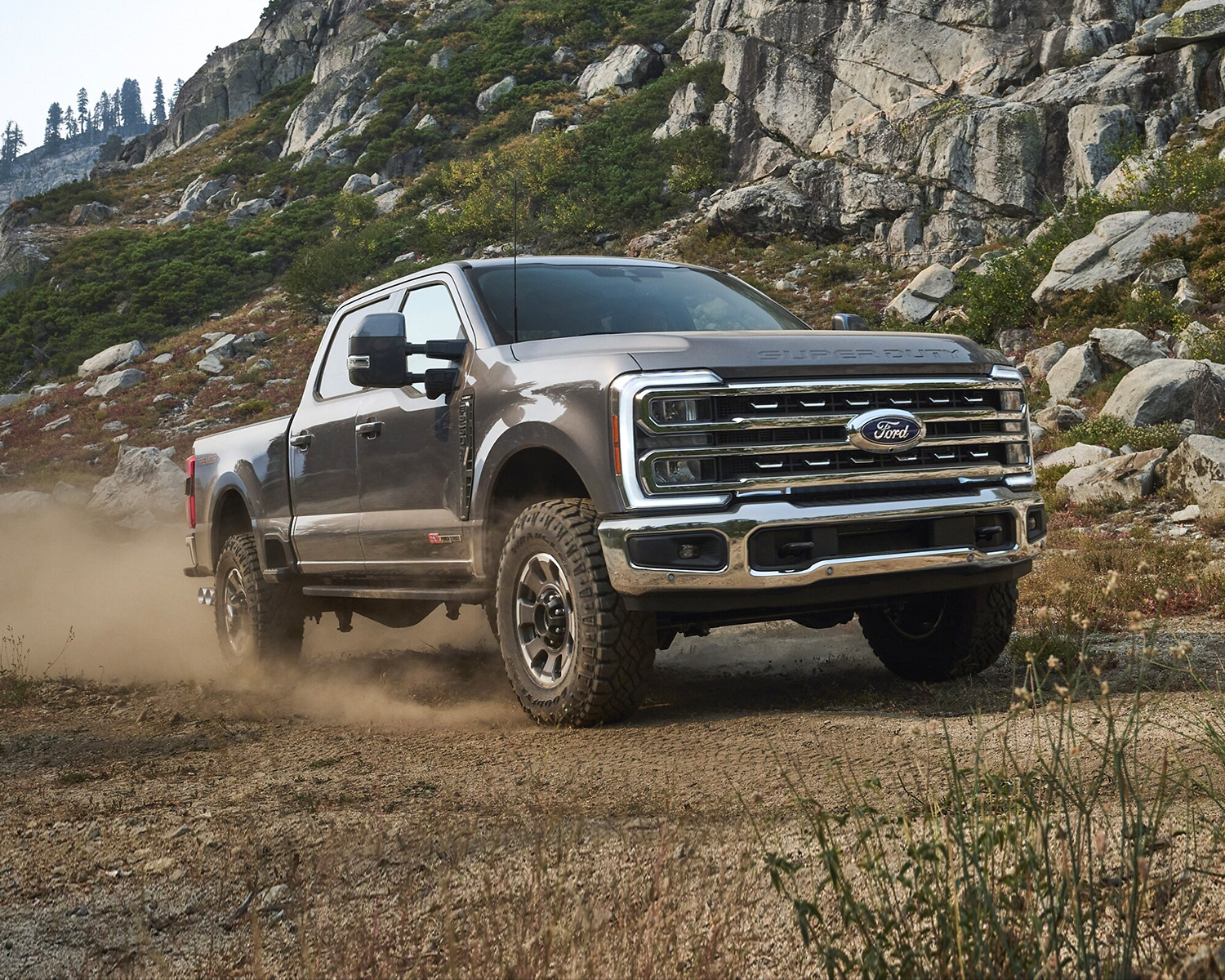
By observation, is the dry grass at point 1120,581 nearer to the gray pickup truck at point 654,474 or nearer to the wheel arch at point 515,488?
the gray pickup truck at point 654,474

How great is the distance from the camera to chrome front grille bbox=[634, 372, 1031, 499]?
172 inches

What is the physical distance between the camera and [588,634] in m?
4.58

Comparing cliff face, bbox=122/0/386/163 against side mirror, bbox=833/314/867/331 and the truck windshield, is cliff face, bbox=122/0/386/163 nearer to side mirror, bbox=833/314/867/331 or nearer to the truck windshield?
the truck windshield

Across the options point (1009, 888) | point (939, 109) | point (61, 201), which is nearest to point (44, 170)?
point (61, 201)

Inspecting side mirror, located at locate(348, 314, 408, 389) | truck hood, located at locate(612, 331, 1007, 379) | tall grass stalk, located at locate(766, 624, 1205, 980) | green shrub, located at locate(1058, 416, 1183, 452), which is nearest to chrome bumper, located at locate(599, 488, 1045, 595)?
truck hood, located at locate(612, 331, 1007, 379)

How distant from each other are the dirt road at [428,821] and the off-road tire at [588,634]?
5.3 inches

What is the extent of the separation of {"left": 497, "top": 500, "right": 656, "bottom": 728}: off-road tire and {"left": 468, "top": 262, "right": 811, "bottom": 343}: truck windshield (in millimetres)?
988

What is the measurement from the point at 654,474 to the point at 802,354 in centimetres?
80

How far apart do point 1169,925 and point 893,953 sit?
0.66 meters

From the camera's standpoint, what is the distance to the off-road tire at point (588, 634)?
4.56m

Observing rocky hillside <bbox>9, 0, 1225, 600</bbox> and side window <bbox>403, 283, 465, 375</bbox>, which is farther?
rocky hillside <bbox>9, 0, 1225, 600</bbox>

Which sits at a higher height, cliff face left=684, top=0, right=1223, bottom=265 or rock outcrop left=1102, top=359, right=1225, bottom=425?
cliff face left=684, top=0, right=1223, bottom=265

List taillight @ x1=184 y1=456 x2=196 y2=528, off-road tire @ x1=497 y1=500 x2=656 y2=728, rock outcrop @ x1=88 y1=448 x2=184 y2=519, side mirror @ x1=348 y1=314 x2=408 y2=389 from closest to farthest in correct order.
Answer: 1. off-road tire @ x1=497 y1=500 x2=656 y2=728
2. side mirror @ x1=348 y1=314 x2=408 y2=389
3. taillight @ x1=184 y1=456 x2=196 y2=528
4. rock outcrop @ x1=88 y1=448 x2=184 y2=519

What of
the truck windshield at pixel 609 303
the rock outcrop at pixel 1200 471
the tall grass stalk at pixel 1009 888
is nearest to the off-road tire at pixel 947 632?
the truck windshield at pixel 609 303
